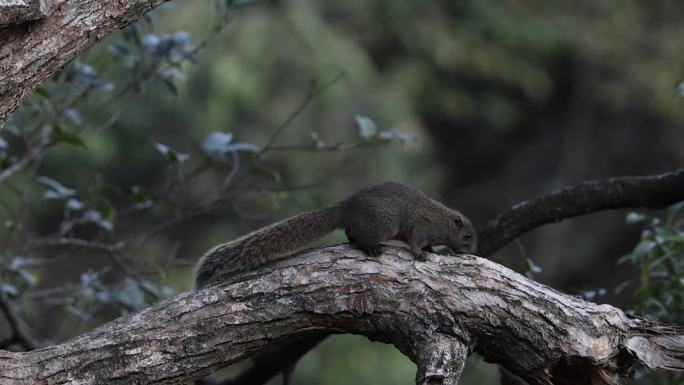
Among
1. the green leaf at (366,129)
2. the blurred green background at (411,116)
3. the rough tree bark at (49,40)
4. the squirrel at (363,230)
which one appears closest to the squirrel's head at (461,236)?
the squirrel at (363,230)

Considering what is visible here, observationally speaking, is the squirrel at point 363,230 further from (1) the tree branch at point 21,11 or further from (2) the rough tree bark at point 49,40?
(1) the tree branch at point 21,11

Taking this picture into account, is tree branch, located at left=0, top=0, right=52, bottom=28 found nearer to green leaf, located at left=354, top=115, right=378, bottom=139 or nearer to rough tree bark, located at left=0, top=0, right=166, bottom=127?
rough tree bark, located at left=0, top=0, right=166, bottom=127

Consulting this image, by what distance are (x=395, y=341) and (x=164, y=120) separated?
316 inches

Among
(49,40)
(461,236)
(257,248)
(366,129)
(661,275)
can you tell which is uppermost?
(49,40)

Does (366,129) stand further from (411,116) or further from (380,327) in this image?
(411,116)

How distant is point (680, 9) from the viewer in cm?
1247

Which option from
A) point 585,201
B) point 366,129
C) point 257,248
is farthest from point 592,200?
point 257,248

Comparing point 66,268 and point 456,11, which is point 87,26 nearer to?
point 66,268

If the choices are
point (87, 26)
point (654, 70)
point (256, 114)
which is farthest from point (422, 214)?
point (654, 70)

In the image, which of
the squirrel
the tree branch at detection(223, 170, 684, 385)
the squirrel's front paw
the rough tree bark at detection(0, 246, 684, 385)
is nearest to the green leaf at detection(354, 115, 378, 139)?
the squirrel

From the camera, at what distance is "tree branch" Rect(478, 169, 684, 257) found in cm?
384

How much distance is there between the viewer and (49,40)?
2590mm

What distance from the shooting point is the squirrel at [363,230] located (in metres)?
3.11

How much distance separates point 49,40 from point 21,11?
0.13 meters
